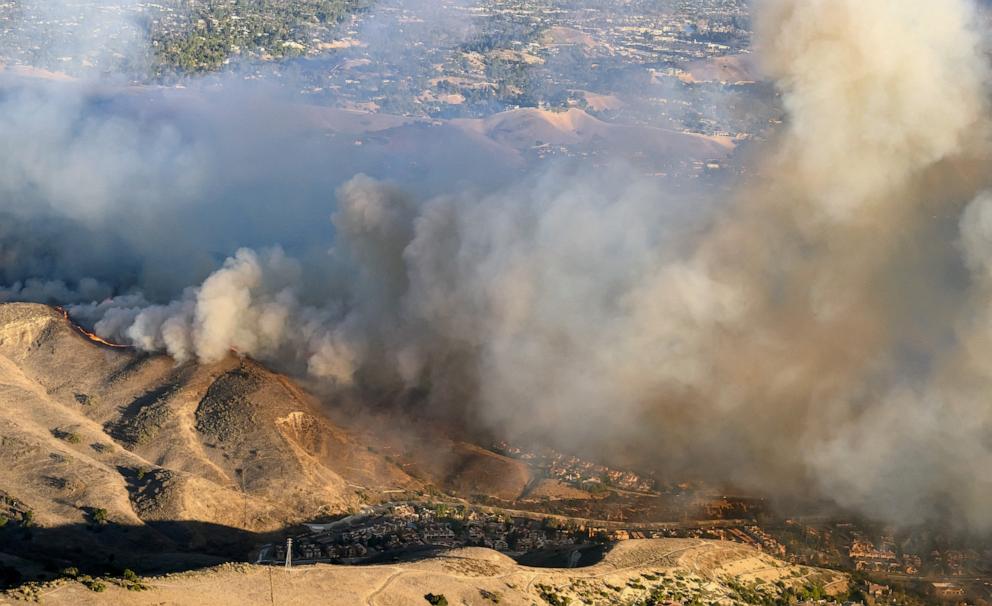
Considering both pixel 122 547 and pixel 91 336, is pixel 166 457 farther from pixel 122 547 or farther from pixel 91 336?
pixel 91 336

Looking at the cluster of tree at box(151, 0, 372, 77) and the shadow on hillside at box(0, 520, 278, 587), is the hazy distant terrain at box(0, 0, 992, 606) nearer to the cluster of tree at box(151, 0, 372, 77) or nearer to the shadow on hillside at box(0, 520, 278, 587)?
the shadow on hillside at box(0, 520, 278, 587)

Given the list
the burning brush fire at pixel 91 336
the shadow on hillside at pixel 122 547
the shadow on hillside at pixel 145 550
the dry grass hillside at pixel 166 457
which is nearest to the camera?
the shadow on hillside at pixel 122 547

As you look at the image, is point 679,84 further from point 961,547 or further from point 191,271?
point 961,547

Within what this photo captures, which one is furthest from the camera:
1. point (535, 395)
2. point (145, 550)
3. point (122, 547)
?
point (535, 395)

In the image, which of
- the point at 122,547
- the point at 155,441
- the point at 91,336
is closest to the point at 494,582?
the point at 122,547

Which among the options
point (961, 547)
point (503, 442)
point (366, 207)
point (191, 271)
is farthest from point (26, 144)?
point (961, 547)

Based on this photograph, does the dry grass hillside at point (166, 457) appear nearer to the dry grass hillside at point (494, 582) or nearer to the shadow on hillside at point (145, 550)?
the shadow on hillside at point (145, 550)

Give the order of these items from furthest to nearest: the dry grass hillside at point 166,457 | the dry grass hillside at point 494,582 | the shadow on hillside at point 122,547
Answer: the dry grass hillside at point 166,457
the shadow on hillside at point 122,547
the dry grass hillside at point 494,582

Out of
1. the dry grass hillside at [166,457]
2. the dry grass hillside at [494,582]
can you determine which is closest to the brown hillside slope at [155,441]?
the dry grass hillside at [166,457]
